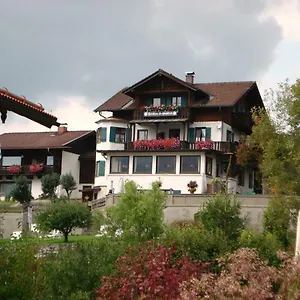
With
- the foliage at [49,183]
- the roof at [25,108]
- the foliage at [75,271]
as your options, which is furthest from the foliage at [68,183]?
the roof at [25,108]

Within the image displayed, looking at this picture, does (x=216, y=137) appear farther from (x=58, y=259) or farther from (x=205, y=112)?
(x=58, y=259)

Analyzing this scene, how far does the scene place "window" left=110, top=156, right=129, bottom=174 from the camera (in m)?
58.6

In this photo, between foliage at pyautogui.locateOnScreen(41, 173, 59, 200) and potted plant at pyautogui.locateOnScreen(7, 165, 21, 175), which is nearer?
foliage at pyautogui.locateOnScreen(41, 173, 59, 200)

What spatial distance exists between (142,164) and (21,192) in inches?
469

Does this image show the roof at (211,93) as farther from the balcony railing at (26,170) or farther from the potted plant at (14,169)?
the potted plant at (14,169)

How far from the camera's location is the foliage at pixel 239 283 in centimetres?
1180

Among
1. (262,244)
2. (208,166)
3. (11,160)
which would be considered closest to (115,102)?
(208,166)

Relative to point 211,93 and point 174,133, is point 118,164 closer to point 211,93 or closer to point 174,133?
point 174,133

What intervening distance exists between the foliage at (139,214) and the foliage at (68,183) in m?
24.0

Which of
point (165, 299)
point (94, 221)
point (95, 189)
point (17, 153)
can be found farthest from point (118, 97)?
point (165, 299)

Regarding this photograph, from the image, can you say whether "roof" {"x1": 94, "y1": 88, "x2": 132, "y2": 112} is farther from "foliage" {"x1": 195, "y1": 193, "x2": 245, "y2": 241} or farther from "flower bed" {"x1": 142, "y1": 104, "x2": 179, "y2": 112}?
"foliage" {"x1": 195, "y1": 193, "x2": 245, "y2": 241}

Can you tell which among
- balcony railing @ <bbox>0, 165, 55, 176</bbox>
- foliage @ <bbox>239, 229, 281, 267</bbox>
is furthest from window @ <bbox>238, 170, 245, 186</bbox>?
foliage @ <bbox>239, 229, 281, 267</bbox>

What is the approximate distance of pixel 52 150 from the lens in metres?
69.2

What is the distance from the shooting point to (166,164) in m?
57.3
